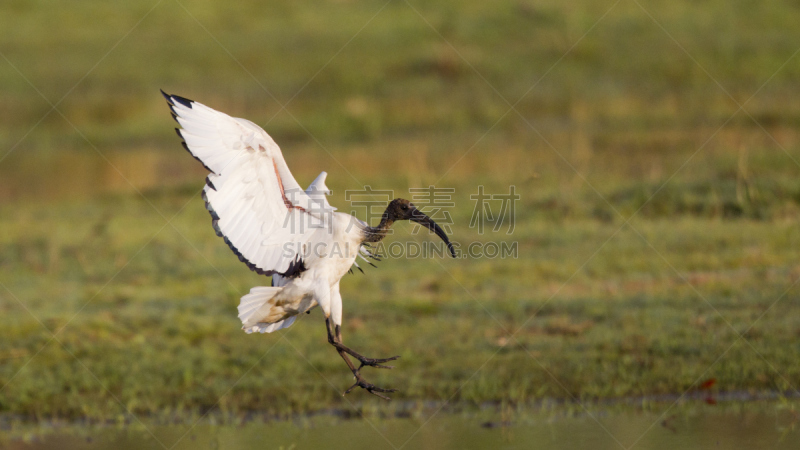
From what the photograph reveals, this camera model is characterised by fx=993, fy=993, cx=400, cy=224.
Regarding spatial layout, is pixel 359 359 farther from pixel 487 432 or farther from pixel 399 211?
pixel 487 432

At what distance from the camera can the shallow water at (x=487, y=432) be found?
18.3ft

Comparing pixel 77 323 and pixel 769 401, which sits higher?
pixel 77 323

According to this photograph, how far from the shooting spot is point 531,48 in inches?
739

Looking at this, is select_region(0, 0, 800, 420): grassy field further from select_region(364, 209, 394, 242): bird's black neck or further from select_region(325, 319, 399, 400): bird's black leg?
select_region(364, 209, 394, 242): bird's black neck

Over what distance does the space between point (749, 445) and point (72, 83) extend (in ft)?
53.4

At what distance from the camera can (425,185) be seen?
492 inches

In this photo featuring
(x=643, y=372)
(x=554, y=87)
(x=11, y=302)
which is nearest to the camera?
(x=643, y=372)

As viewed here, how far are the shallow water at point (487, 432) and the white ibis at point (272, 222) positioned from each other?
0.76 metres

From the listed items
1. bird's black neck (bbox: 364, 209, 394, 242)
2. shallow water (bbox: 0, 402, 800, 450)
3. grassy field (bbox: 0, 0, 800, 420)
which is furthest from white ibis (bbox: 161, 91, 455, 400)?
grassy field (bbox: 0, 0, 800, 420)

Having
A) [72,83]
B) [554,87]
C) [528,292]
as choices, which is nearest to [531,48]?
[554,87]

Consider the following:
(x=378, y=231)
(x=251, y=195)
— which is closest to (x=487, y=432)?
(x=378, y=231)

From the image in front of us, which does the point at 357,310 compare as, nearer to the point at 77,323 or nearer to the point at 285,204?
the point at 77,323

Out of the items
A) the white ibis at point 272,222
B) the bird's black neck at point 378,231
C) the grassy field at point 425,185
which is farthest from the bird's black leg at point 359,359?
the grassy field at point 425,185

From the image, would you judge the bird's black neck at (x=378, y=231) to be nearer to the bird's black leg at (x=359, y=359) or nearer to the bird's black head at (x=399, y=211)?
the bird's black head at (x=399, y=211)
